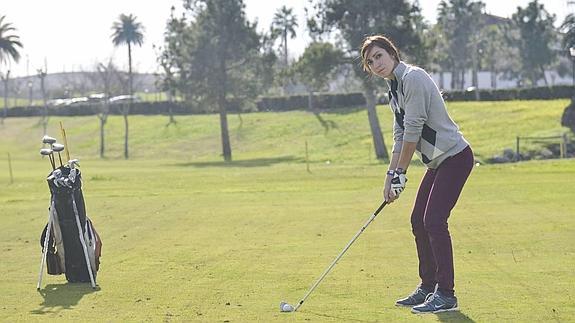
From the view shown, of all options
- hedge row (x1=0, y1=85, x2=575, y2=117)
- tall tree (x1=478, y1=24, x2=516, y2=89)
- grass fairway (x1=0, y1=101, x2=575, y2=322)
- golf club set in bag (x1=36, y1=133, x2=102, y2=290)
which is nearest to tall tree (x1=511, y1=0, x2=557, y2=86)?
tall tree (x1=478, y1=24, x2=516, y2=89)

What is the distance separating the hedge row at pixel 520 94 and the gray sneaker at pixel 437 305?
232ft

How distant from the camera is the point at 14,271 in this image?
12.5m

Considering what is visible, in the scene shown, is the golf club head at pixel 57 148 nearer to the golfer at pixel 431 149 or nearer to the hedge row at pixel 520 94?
the golfer at pixel 431 149

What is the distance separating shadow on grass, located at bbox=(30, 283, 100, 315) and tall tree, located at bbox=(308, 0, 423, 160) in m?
44.0

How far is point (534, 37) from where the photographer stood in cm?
11250

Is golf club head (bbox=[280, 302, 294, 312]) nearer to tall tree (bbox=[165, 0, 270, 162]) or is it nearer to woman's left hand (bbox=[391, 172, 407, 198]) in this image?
woman's left hand (bbox=[391, 172, 407, 198])

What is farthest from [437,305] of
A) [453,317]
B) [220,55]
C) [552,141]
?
[220,55]

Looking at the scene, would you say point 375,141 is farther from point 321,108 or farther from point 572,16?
point 321,108

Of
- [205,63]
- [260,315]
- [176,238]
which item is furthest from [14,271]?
[205,63]

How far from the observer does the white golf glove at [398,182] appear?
29.0 ft

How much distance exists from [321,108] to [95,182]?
53534mm

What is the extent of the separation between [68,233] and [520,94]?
7232cm

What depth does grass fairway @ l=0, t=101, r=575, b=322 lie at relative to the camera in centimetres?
919

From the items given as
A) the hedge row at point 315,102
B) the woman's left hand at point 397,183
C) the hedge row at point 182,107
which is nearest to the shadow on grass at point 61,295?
the woman's left hand at point 397,183
